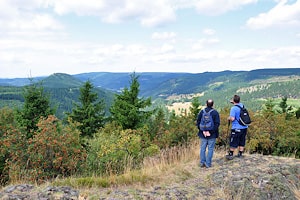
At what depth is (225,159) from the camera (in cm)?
847

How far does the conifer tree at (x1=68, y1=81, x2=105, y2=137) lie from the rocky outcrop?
20.6m

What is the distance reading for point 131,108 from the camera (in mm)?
23625

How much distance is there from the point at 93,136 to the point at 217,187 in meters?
17.1

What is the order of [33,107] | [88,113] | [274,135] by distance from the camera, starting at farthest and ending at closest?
[88,113], [274,135], [33,107]

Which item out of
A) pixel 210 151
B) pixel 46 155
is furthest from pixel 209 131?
pixel 46 155

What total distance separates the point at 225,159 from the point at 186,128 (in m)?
13.7

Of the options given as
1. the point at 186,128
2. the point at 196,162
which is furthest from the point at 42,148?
the point at 186,128

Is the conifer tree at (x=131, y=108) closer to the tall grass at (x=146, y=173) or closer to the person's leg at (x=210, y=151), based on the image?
the tall grass at (x=146, y=173)

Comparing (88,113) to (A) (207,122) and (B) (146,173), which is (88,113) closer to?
(A) (207,122)

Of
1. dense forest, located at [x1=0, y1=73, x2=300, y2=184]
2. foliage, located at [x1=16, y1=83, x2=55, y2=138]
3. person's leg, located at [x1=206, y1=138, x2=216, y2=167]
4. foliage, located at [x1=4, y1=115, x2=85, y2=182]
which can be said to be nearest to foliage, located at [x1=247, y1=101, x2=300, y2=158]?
dense forest, located at [x1=0, y1=73, x2=300, y2=184]

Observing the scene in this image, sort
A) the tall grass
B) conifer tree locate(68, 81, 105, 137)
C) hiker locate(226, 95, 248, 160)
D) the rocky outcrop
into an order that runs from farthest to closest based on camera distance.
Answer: conifer tree locate(68, 81, 105, 137) < hiker locate(226, 95, 248, 160) < the tall grass < the rocky outcrop

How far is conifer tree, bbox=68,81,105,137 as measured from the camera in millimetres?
27250

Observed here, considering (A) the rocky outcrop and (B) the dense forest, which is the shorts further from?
(B) the dense forest

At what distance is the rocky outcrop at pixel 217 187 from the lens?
17.3 feet
